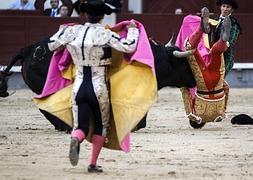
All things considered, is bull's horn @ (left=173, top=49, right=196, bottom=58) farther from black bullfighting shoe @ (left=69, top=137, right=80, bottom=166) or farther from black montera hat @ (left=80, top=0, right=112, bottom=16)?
black bullfighting shoe @ (left=69, top=137, right=80, bottom=166)

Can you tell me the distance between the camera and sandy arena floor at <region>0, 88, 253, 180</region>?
675 centimetres

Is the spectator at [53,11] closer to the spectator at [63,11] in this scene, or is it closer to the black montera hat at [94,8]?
the spectator at [63,11]

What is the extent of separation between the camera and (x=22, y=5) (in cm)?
1666

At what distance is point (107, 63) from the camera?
269 inches

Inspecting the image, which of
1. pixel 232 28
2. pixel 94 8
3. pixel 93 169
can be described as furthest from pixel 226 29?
pixel 93 169

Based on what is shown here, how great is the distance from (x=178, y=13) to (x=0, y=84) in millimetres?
7565

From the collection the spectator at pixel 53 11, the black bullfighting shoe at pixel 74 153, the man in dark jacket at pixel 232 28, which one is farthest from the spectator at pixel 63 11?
the black bullfighting shoe at pixel 74 153

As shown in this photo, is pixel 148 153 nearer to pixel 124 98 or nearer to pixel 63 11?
pixel 124 98

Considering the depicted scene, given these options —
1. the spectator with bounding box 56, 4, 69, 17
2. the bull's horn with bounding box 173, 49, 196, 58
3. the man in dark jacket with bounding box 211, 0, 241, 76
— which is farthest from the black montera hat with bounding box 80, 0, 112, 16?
the spectator with bounding box 56, 4, 69, 17

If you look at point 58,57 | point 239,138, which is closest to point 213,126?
point 239,138

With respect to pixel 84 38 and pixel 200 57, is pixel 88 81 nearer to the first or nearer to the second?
pixel 84 38

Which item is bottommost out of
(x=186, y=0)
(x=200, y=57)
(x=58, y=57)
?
(x=186, y=0)

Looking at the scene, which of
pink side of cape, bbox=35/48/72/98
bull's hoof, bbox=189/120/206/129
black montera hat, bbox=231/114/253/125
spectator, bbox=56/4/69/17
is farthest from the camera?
spectator, bbox=56/4/69/17

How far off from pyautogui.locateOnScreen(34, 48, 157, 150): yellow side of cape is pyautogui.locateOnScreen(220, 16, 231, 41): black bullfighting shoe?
2217 mm
